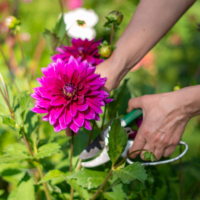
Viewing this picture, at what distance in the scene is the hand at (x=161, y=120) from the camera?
54 cm

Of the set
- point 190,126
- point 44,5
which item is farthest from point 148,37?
point 44,5

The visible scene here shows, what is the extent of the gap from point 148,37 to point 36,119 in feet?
1.33

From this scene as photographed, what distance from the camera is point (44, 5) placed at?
2055 mm

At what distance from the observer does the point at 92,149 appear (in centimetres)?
59

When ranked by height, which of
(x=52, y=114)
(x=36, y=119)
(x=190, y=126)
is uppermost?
(x=52, y=114)

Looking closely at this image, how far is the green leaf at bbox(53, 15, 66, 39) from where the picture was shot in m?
0.72

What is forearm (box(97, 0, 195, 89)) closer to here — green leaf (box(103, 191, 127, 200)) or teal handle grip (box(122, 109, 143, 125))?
teal handle grip (box(122, 109, 143, 125))

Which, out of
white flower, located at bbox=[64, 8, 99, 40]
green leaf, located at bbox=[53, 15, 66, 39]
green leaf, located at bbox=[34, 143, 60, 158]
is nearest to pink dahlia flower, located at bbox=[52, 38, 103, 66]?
green leaf, located at bbox=[53, 15, 66, 39]

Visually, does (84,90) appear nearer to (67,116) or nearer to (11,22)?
(67,116)

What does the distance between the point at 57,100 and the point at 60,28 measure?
36 cm

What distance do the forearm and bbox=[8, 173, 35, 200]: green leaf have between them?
370mm

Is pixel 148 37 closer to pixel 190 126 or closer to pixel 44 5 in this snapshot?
pixel 190 126

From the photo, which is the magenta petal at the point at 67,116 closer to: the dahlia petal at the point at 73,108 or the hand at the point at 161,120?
the dahlia petal at the point at 73,108

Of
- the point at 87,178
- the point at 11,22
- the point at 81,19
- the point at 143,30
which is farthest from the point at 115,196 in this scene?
the point at 81,19
